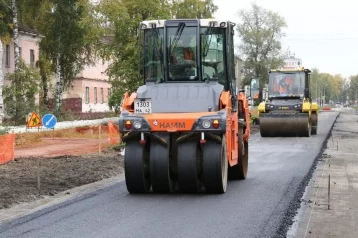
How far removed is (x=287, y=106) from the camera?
28969 mm

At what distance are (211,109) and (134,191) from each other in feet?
6.29

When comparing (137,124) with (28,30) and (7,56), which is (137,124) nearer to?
(7,56)

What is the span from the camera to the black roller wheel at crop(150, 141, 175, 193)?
11258mm

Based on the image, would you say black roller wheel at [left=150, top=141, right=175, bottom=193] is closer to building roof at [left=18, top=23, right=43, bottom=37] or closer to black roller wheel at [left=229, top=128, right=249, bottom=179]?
black roller wheel at [left=229, top=128, right=249, bottom=179]

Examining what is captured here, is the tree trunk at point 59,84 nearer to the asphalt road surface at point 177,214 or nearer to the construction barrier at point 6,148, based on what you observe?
the construction barrier at point 6,148

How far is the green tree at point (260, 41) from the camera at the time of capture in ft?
331

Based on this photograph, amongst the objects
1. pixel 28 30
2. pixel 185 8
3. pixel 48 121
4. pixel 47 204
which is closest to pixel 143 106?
pixel 47 204

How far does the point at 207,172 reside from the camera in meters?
11.2

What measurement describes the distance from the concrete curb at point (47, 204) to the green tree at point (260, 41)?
8794 cm

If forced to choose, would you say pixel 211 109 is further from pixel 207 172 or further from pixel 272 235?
pixel 272 235

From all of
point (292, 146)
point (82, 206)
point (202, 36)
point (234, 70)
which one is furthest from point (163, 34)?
point (292, 146)

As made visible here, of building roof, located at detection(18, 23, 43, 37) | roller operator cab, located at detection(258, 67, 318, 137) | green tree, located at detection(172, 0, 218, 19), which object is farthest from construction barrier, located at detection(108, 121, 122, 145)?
building roof, located at detection(18, 23, 43, 37)

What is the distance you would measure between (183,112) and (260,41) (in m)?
90.5

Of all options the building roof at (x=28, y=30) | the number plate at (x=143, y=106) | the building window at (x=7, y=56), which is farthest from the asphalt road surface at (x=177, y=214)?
the building roof at (x=28, y=30)
